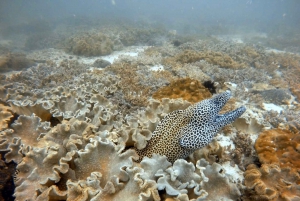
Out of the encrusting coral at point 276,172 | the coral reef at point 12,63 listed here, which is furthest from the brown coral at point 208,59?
the coral reef at point 12,63

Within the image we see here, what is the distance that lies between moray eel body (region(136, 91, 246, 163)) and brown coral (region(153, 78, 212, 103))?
8.46 ft

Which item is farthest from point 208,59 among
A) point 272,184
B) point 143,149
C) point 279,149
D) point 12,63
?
point 12,63

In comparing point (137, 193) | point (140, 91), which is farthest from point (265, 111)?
point (137, 193)

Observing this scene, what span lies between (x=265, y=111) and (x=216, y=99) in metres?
4.86

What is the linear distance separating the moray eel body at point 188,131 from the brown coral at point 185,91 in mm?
2578

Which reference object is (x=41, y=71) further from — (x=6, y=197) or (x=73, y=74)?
(x=6, y=197)

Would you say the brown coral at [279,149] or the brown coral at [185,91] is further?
the brown coral at [185,91]

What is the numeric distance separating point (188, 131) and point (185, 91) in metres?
3.22

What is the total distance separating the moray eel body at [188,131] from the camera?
313cm

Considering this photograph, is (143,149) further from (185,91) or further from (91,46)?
(91,46)

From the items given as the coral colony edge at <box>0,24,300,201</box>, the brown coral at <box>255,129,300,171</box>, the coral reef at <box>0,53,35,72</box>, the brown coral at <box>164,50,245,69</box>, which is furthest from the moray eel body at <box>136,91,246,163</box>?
the coral reef at <box>0,53,35,72</box>

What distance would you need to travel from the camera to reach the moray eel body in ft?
10.3

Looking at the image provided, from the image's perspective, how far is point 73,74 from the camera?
957cm

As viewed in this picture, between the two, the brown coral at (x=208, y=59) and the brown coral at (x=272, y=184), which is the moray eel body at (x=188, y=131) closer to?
the brown coral at (x=272, y=184)
